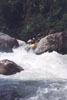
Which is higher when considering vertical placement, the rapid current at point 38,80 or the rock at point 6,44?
the rock at point 6,44

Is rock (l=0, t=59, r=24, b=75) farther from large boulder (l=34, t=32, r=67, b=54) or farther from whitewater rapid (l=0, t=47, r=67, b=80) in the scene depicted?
large boulder (l=34, t=32, r=67, b=54)

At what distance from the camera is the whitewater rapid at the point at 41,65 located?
26.0 feet

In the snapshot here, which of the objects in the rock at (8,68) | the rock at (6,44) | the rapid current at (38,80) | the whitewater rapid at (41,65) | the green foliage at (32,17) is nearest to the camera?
the rapid current at (38,80)

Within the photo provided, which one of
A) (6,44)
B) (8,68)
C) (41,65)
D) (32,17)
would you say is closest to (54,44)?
(41,65)

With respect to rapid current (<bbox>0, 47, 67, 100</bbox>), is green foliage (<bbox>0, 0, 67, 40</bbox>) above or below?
above

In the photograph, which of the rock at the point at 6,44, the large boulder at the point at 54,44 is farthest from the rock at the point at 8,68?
the rock at the point at 6,44

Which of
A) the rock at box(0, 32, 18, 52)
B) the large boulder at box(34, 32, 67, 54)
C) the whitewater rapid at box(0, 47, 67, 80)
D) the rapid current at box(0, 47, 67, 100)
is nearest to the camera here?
the rapid current at box(0, 47, 67, 100)

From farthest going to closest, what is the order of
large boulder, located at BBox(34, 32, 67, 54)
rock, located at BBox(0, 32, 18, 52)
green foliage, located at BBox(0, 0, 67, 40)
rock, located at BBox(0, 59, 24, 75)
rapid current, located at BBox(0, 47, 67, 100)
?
green foliage, located at BBox(0, 0, 67, 40) → rock, located at BBox(0, 32, 18, 52) → large boulder, located at BBox(34, 32, 67, 54) → rock, located at BBox(0, 59, 24, 75) → rapid current, located at BBox(0, 47, 67, 100)

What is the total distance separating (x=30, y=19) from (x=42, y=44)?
5257 millimetres

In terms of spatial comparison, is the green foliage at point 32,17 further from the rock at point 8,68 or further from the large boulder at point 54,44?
the rock at point 8,68

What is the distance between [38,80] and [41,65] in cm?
196

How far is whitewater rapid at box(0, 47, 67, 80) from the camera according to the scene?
794cm

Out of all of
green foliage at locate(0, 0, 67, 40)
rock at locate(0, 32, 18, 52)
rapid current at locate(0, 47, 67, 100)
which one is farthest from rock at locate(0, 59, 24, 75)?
green foliage at locate(0, 0, 67, 40)

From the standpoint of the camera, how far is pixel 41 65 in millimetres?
9273
